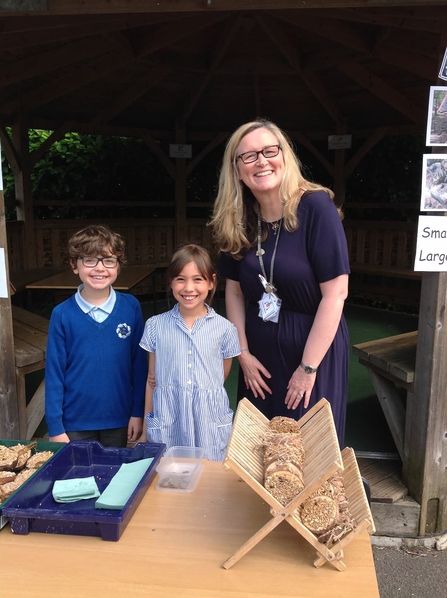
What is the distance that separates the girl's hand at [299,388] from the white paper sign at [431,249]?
3.13 ft

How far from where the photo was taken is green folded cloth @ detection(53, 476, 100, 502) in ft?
4.80

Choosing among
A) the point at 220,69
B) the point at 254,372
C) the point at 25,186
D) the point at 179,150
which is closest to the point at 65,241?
the point at 25,186

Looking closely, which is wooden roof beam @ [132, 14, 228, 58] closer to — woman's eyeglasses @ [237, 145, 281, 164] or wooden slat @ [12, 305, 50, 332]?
wooden slat @ [12, 305, 50, 332]

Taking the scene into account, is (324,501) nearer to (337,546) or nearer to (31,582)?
(337,546)

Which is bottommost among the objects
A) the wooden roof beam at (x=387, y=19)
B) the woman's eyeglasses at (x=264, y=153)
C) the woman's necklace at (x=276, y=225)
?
the woman's necklace at (x=276, y=225)

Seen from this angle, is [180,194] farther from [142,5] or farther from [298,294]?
[298,294]

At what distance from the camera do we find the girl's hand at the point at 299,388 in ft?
6.89

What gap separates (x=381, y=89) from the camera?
20.4ft

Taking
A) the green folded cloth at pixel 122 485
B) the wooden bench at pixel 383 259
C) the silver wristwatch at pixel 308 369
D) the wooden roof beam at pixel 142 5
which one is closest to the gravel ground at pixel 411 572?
the silver wristwatch at pixel 308 369

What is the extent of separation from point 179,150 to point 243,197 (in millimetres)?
6300

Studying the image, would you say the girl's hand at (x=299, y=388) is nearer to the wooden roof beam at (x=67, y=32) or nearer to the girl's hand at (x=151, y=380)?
the girl's hand at (x=151, y=380)

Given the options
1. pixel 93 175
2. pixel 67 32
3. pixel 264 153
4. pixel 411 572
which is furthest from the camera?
pixel 93 175

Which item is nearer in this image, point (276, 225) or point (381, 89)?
point (276, 225)

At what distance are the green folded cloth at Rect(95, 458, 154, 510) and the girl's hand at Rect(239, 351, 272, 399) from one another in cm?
70
